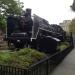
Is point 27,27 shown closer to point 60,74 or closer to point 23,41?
point 23,41

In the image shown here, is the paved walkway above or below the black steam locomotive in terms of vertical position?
below

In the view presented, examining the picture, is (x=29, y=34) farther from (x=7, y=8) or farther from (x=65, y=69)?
(x=7, y=8)

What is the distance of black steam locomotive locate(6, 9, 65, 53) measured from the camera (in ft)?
54.0

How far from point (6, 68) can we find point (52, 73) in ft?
14.0

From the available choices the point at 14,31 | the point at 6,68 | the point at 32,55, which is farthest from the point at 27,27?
the point at 6,68

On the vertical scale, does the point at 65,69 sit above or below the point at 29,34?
below

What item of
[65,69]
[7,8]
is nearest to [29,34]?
[65,69]

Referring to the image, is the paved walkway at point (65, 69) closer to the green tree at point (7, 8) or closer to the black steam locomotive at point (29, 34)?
the black steam locomotive at point (29, 34)

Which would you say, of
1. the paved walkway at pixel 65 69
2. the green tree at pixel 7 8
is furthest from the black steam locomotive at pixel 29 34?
the green tree at pixel 7 8

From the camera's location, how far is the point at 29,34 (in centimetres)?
1673

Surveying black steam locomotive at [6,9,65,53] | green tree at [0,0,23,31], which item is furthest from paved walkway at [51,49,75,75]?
green tree at [0,0,23,31]

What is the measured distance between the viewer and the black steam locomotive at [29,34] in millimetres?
16453

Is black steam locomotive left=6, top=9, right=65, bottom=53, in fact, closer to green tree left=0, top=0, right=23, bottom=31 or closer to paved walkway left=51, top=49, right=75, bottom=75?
paved walkway left=51, top=49, right=75, bottom=75

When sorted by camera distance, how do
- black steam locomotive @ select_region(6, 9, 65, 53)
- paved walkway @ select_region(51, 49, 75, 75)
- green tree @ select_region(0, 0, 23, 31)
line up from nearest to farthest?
1. paved walkway @ select_region(51, 49, 75, 75)
2. black steam locomotive @ select_region(6, 9, 65, 53)
3. green tree @ select_region(0, 0, 23, 31)
